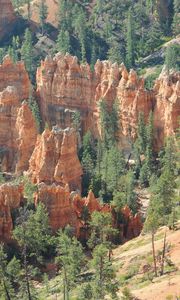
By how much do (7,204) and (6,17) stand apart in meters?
96.2

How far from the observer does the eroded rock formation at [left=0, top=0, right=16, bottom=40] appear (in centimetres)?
15750

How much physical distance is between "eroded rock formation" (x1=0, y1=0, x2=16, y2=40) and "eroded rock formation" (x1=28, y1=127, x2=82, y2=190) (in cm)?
7442

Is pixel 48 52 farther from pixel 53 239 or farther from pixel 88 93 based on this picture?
pixel 53 239

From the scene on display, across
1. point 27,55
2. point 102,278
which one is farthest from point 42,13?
point 102,278

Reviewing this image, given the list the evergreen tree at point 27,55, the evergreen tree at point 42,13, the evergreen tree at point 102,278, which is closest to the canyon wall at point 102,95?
the evergreen tree at point 27,55

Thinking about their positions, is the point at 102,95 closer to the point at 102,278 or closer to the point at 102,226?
the point at 102,226

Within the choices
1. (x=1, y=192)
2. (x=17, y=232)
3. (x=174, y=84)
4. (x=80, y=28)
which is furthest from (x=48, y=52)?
(x=17, y=232)

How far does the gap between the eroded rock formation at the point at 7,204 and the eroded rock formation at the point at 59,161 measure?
576 inches

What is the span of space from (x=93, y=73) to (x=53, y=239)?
144 feet

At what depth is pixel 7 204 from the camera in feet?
233

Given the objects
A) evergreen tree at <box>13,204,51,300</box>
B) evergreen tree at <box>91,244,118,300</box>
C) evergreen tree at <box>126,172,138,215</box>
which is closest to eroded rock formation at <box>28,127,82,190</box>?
evergreen tree at <box>126,172,138,215</box>

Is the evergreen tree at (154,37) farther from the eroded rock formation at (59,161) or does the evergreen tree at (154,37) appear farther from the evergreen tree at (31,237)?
the evergreen tree at (31,237)

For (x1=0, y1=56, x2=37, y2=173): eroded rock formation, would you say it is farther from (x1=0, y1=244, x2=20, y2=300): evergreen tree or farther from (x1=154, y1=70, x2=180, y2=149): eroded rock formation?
(x1=0, y1=244, x2=20, y2=300): evergreen tree

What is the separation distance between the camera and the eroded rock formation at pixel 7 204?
7031cm
